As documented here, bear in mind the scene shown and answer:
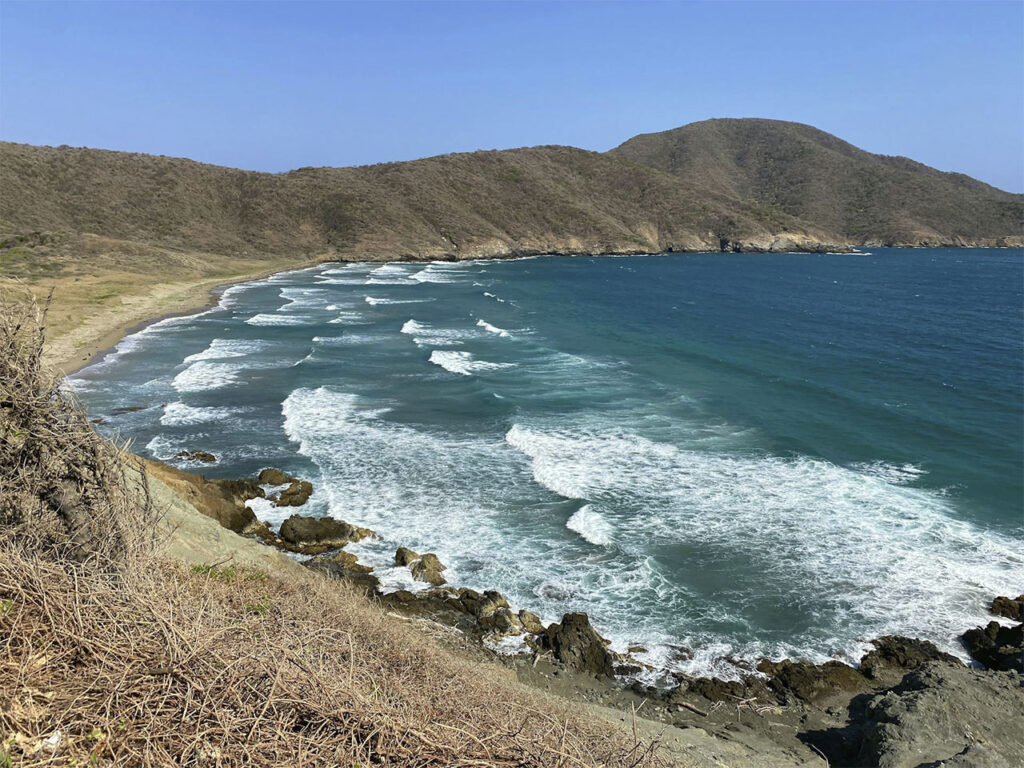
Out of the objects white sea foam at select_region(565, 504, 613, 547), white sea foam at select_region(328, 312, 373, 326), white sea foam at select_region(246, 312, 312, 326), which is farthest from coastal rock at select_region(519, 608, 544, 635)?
white sea foam at select_region(246, 312, 312, 326)

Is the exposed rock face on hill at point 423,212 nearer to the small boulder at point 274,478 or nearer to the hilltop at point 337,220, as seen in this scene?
the hilltop at point 337,220

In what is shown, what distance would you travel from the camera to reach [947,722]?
1136 cm

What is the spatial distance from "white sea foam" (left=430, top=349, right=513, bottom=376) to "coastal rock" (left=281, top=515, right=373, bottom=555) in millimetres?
18725

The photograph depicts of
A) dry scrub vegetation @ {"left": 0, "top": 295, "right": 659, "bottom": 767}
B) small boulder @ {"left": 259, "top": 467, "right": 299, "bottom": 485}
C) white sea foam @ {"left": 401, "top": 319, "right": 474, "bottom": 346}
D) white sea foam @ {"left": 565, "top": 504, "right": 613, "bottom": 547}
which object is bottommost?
white sea foam @ {"left": 565, "top": 504, "right": 613, "bottom": 547}

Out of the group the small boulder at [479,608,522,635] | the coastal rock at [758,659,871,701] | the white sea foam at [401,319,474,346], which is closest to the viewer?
the coastal rock at [758,659,871,701]

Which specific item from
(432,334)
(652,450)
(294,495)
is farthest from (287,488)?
(432,334)

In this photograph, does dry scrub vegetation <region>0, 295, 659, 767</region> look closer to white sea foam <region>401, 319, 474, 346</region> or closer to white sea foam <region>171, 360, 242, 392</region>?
white sea foam <region>171, 360, 242, 392</region>

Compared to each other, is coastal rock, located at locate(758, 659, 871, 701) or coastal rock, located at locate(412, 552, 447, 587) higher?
coastal rock, located at locate(412, 552, 447, 587)

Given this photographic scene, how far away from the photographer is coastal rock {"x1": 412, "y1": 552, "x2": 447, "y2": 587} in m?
17.3

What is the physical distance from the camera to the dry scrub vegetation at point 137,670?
181 inches

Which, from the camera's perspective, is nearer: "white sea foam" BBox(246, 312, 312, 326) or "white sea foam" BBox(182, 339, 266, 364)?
"white sea foam" BBox(182, 339, 266, 364)

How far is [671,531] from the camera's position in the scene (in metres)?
20.0

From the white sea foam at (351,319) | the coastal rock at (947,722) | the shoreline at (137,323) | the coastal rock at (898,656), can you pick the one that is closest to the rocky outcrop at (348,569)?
the coastal rock at (947,722)

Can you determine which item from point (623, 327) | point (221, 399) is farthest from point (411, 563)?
point (623, 327)
